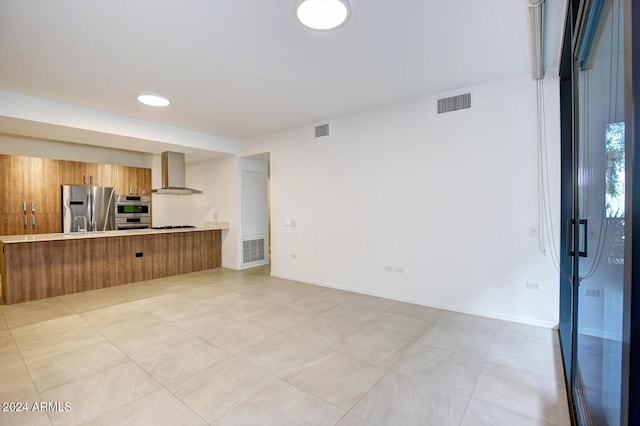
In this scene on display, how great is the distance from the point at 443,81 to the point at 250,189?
4679mm

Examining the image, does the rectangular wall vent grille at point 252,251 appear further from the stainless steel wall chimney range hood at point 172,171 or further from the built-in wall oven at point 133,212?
the built-in wall oven at point 133,212

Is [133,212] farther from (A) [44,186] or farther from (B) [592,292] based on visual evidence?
(B) [592,292]

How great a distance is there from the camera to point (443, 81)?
3.62m

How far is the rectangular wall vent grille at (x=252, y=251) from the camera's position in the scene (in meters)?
6.83

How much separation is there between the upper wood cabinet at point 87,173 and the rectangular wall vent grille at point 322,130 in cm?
514

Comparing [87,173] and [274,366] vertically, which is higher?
[87,173]

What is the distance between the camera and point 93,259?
5.09m

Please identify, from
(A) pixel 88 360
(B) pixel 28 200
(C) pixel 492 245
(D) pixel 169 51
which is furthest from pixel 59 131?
(C) pixel 492 245

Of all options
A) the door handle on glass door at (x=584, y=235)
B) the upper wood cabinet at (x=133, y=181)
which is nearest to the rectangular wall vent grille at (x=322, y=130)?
the door handle on glass door at (x=584, y=235)

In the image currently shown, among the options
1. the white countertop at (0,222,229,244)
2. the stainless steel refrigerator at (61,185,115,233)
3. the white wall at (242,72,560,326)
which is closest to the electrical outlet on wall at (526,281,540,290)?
the white wall at (242,72,560,326)

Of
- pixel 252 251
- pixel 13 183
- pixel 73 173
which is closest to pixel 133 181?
pixel 73 173

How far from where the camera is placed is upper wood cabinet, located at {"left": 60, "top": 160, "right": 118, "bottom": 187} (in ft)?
20.9

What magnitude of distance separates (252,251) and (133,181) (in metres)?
3.47

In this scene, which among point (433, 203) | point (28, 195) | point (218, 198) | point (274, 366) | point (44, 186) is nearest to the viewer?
point (274, 366)
